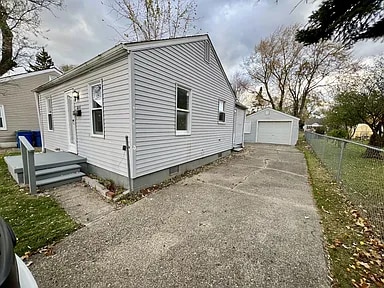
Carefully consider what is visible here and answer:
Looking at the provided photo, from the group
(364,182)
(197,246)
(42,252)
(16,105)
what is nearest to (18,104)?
(16,105)

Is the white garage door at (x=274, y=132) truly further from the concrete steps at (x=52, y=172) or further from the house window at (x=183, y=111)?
the concrete steps at (x=52, y=172)

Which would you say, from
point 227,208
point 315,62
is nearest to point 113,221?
point 227,208

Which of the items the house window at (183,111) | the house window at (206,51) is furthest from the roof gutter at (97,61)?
the house window at (206,51)

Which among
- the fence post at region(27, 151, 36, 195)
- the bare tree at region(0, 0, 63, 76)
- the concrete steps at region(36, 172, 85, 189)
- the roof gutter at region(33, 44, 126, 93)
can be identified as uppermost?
the bare tree at region(0, 0, 63, 76)

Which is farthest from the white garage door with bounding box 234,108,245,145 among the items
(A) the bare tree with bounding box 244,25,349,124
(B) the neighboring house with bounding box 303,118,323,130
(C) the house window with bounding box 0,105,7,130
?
(B) the neighboring house with bounding box 303,118,323,130

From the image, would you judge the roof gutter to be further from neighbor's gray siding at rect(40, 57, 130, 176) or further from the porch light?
the porch light

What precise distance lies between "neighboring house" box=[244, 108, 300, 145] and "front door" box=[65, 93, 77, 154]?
16024mm

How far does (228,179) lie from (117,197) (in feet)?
10.9

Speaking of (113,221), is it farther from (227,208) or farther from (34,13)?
(34,13)

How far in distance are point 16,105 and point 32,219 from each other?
12269 mm

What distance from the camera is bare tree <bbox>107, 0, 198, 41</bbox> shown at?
12.3m

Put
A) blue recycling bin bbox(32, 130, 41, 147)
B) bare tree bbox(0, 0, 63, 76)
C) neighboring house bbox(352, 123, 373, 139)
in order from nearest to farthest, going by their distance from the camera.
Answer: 1. bare tree bbox(0, 0, 63, 76)
2. blue recycling bin bbox(32, 130, 41, 147)
3. neighboring house bbox(352, 123, 373, 139)

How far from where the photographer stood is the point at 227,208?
3904mm

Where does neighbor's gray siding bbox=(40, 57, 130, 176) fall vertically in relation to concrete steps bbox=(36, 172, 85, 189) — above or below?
above
